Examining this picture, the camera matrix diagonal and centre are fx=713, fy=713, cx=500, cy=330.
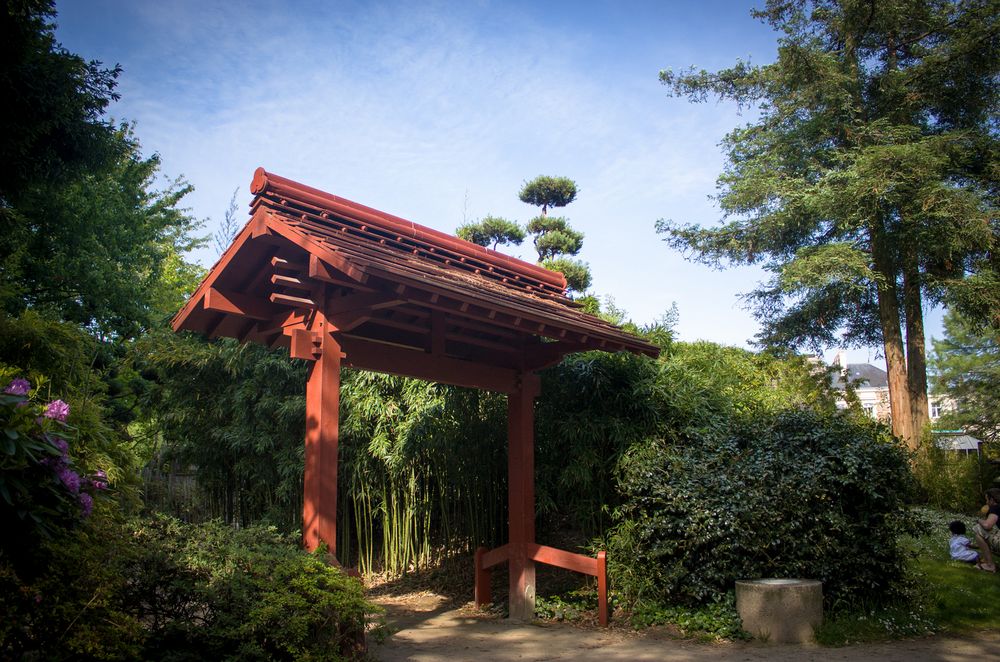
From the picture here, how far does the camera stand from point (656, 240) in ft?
49.4

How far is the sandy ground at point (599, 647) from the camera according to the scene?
16.0 ft

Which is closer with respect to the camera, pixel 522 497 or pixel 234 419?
pixel 522 497

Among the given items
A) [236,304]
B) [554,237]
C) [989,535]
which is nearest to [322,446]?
[236,304]

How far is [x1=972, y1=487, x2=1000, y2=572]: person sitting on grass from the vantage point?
7.20 meters

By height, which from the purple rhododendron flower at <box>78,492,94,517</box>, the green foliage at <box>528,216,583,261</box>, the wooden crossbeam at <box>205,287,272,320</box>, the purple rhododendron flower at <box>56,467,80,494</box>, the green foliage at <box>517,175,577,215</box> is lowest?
the purple rhododendron flower at <box>78,492,94,517</box>

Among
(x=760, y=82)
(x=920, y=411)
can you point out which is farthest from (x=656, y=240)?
(x=920, y=411)

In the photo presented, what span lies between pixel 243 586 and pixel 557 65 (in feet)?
15.8

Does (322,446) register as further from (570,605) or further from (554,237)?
(554,237)

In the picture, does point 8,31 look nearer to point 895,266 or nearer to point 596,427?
point 596,427

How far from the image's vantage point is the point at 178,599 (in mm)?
3574

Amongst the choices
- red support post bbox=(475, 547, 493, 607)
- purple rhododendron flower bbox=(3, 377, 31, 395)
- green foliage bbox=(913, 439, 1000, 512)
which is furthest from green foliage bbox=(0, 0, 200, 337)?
green foliage bbox=(913, 439, 1000, 512)

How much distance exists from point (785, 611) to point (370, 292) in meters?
3.78

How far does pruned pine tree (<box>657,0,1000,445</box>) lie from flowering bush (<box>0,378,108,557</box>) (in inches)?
448

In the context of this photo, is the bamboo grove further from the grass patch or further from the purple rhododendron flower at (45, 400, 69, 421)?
the purple rhododendron flower at (45, 400, 69, 421)
